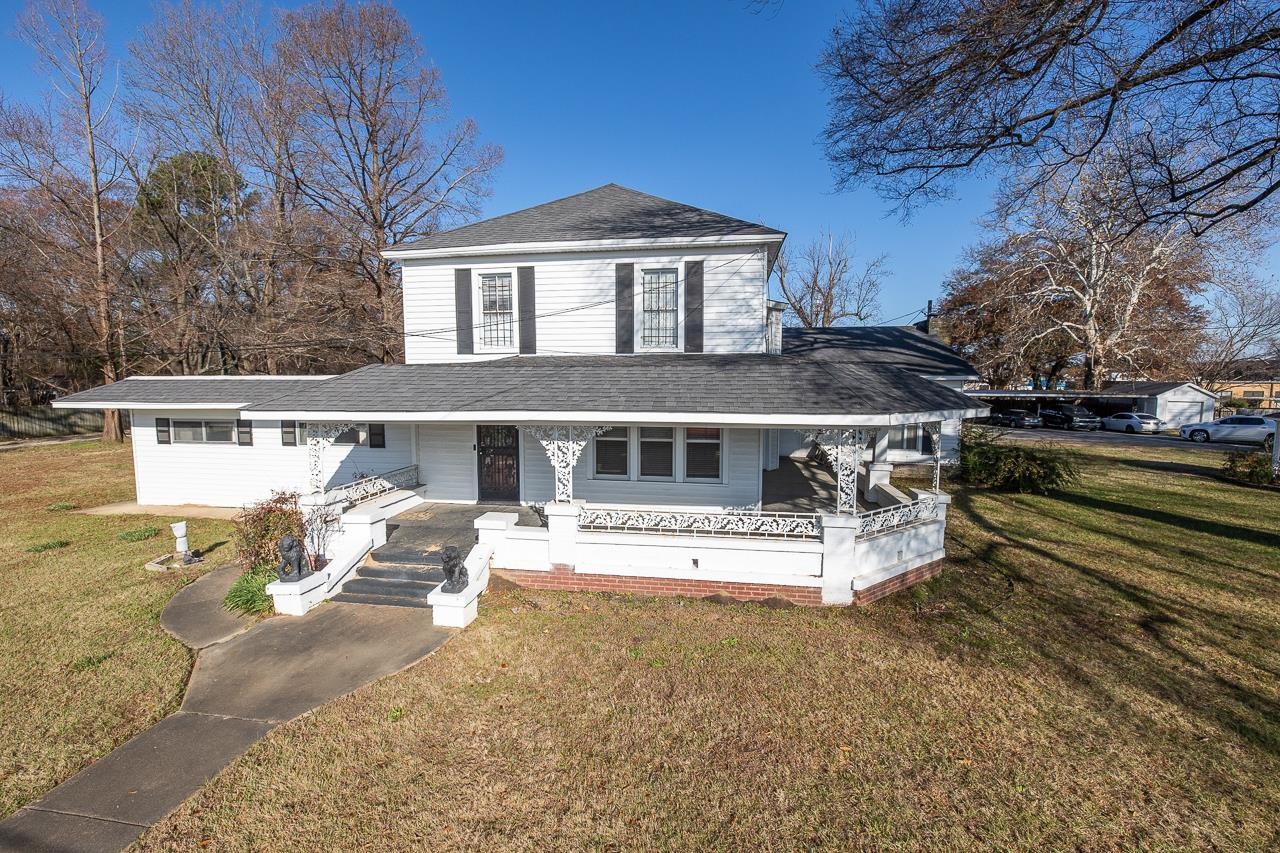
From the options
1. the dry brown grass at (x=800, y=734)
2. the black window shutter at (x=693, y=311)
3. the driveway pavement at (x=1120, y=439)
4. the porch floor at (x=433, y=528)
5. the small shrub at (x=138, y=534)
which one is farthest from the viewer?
the driveway pavement at (x=1120, y=439)

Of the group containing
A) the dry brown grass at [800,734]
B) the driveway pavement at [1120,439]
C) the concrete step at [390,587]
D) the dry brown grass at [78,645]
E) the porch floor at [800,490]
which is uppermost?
the porch floor at [800,490]

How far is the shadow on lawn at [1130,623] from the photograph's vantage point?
5.68 metres

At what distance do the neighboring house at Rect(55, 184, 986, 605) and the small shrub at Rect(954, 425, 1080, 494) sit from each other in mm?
5800

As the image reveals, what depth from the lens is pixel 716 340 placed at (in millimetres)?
11500

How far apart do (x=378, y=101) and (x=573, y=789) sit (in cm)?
2553

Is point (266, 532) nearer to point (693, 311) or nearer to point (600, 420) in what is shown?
point (600, 420)

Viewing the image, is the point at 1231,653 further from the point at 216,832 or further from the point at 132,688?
the point at 132,688

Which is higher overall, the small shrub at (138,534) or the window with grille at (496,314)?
the window with grille at (496,314)

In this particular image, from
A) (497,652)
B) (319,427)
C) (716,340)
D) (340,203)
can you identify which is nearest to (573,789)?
(497,652)

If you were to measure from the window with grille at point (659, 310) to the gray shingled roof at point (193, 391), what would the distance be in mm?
8770

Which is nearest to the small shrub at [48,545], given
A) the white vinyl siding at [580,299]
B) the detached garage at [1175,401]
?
the white vinyl siding at [580,299]

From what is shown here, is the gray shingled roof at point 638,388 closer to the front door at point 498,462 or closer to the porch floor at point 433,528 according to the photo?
the front door at point 498,462

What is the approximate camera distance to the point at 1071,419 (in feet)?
117

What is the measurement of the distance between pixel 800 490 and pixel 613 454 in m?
4.93
